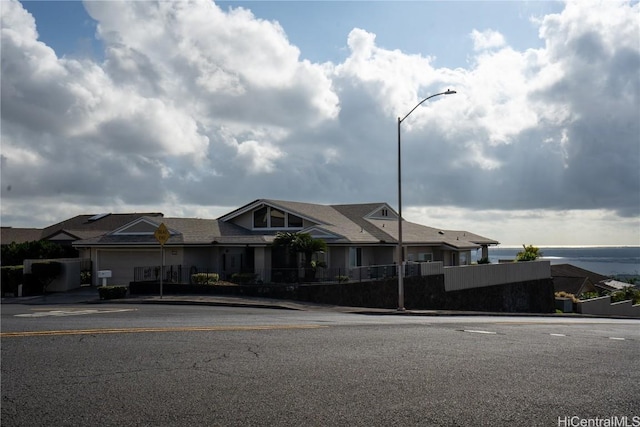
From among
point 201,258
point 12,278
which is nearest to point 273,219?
point 201,258

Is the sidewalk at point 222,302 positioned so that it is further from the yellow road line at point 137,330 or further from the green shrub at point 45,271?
the yellow road line at point 137,330

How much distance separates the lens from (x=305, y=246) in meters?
35.2

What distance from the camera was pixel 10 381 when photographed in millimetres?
8008

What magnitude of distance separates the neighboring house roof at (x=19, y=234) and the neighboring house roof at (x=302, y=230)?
19741mm

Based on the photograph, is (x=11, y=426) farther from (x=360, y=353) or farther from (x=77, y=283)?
(x=77, y=283)

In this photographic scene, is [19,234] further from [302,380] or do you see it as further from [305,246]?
[302,380]

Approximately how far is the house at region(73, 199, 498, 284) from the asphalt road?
2413cm

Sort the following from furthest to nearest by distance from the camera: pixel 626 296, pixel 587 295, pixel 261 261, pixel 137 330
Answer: pixel 587 295 < pixel 626 296 < pixel 261 261 < pixel 137 330

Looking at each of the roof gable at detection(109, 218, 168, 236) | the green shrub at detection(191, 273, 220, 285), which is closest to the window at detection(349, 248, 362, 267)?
the green shrub at detection(191, 273, 220, 285)

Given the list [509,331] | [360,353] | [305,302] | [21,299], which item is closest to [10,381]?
[360,353]

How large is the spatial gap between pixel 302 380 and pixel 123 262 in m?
34.3

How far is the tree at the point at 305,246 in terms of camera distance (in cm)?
3522

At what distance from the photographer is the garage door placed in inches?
1563

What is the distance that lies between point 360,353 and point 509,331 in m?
6.92
